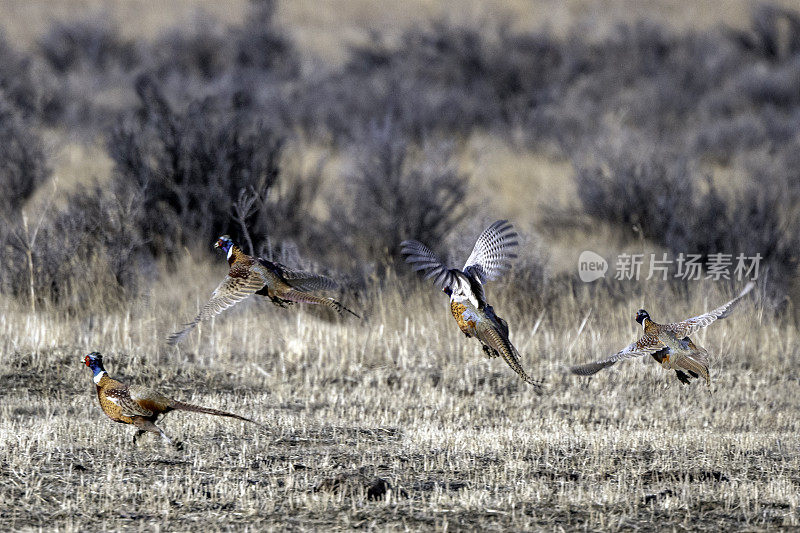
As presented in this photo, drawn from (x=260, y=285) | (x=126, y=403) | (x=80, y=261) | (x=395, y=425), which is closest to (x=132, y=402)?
(x=126, y=403)

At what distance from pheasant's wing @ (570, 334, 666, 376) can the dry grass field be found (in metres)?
0.77

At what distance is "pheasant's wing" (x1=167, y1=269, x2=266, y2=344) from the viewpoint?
526 centimetres

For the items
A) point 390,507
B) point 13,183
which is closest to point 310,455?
point 390,507

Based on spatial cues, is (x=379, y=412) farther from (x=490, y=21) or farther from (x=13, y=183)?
(x=490, y=21)

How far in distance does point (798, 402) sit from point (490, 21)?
33.2m

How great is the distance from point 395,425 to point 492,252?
2.69 meters

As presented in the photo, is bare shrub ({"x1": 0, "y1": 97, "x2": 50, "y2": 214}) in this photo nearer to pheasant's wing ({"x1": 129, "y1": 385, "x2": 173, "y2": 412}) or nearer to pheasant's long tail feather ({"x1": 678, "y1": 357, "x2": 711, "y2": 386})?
Answer: pheasant's wing ({"x1": 129, "y1": 385, "x2": 173, "y2": 412})

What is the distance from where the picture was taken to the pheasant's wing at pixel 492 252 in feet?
19.5

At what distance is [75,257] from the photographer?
37.3 feet

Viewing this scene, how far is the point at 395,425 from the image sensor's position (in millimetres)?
8406

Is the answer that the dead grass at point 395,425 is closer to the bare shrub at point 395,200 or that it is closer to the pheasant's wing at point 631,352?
the pheasant's wing at point 631,352

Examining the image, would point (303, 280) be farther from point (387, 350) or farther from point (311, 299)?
point (387, 350)

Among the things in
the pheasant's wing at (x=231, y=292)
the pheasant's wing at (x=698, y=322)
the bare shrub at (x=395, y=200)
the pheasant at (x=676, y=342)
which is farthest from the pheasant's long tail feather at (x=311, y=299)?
the bare shrub at (x=395, y=200)

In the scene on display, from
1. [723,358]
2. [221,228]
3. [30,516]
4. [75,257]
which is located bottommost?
[30,516]
